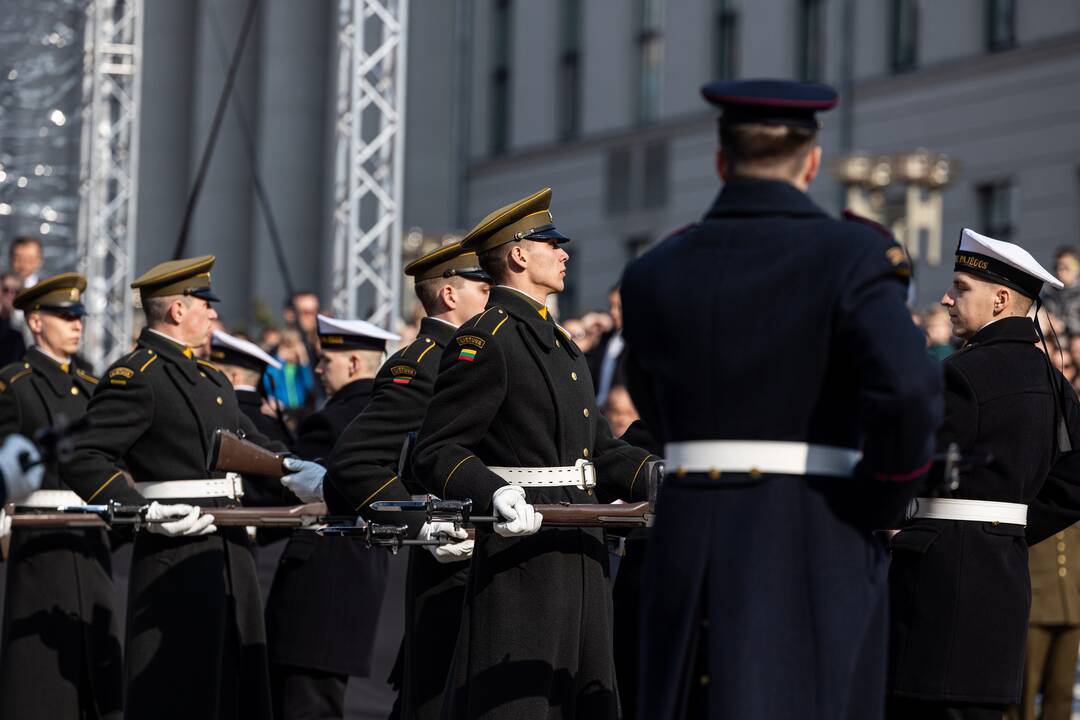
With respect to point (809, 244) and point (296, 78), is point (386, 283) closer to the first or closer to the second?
point (809, 244)

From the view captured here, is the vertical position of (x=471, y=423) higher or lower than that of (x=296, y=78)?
lower

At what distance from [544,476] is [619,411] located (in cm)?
292

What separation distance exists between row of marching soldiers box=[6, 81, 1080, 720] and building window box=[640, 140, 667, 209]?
19.6 m

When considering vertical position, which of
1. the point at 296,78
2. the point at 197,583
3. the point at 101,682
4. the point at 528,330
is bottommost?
the point at 101,682

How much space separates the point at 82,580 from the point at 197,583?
0.94m

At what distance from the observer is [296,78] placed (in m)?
33.3

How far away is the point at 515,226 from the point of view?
646 cm

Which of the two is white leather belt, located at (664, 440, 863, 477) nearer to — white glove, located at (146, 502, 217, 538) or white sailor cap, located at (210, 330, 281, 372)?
white glove, located at (146, 502, 217, 538)

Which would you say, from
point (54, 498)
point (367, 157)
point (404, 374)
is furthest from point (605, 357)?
point (404, 374)

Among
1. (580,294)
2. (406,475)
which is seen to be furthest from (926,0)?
(406,475)

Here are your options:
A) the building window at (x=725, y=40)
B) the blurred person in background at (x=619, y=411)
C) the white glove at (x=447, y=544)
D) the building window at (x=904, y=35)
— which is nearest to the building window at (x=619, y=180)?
the building window at (x=725, y=40)

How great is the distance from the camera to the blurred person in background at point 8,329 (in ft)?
41.0

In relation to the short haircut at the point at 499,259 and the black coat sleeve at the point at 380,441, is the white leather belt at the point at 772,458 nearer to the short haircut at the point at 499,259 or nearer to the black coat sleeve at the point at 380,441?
the short haircut at the point at 499,259

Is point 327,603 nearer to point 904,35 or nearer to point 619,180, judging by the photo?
point 904,35
